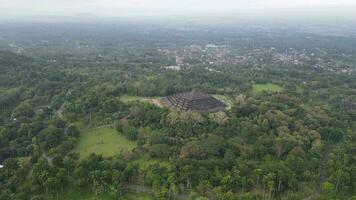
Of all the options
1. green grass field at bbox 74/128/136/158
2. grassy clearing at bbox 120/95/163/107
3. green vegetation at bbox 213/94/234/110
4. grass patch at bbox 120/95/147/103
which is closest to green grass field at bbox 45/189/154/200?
green grass field at bbox 74/128/136/158

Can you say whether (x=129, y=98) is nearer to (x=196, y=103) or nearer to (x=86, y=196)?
(x=196, y=103)

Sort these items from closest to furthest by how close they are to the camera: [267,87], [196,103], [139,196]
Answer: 1. [139,196]
2. [196,103]
3. [267,87]

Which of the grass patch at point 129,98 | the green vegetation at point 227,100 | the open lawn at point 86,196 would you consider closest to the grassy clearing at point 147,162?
the open lawn at point 86,196

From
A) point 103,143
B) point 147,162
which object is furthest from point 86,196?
point 103,143

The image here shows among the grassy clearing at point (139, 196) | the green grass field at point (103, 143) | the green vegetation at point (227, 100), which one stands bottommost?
the grassy clearing at point (139, 196)

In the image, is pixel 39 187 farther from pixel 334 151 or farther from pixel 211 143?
pixel 334 151

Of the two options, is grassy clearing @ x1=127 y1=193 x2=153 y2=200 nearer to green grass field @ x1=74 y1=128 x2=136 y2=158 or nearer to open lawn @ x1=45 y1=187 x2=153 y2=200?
open lawn @ x1=45 y1=187 x2=153 y2=200

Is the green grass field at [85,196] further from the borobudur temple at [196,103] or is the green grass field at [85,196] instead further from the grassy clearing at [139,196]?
the borobudur temple at [196,103]
